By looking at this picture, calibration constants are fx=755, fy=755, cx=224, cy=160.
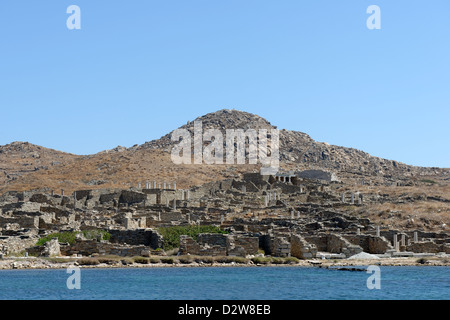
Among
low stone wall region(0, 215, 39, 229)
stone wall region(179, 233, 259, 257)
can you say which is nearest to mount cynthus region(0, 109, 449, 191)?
low stone wall region(0, 215, 39, 229)

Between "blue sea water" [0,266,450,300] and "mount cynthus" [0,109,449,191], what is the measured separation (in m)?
58.5

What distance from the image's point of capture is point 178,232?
151ft

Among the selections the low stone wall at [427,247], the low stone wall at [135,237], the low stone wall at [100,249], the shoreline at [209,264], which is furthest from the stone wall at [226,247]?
the low stone wall at [427,247]

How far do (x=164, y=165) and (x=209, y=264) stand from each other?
255ft

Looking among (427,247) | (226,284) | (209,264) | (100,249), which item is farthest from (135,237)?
(427,247)

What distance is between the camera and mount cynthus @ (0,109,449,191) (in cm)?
10519

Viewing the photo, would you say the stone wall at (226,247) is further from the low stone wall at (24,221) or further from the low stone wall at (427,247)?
the low stone wall at (24,221)

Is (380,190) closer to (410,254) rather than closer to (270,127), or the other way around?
(410,254)

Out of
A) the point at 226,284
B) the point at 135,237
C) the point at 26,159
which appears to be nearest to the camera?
the point at 226,284

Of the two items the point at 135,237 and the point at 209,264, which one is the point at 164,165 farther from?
the point at 209,264

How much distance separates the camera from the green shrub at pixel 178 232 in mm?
44125

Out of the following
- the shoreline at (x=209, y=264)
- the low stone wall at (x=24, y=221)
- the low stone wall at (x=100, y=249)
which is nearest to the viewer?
the shoreline at (x=209, y=264)

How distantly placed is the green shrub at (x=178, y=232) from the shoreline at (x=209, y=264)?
3484 millimetres
